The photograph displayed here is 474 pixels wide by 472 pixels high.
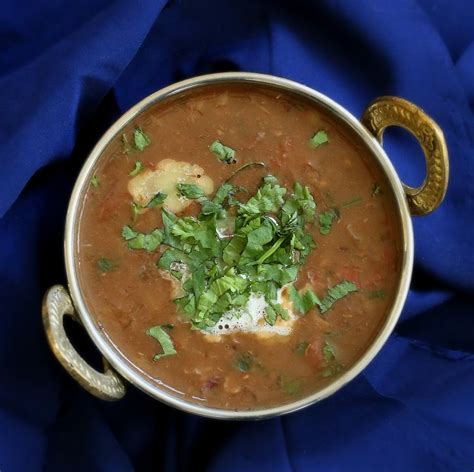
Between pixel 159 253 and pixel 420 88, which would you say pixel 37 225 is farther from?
pixel 420 88

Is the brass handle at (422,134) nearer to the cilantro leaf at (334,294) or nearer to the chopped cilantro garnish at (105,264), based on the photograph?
the cilantro leaf at (334,294)

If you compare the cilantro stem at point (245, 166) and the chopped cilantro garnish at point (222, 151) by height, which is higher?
the chopped cilantro garnish at point (222, 151)

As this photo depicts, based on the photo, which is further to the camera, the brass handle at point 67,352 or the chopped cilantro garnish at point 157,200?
the chopped cilantro garnish at point 157,200

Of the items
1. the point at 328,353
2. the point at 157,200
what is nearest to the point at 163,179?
the point at 157,200

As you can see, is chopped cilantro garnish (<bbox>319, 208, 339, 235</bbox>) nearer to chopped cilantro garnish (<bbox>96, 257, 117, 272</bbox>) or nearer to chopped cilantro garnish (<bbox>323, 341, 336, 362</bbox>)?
chopped cilantro garnish (<bbox>323, 341, 336, 362</bbox>)

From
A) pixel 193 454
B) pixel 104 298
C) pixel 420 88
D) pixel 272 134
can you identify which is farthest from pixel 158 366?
pixel 420 88

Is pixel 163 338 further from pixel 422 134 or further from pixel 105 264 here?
pixel 422 134

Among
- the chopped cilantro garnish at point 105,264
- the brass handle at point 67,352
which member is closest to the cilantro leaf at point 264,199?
the chopped cilantro garnish at point 105,264
